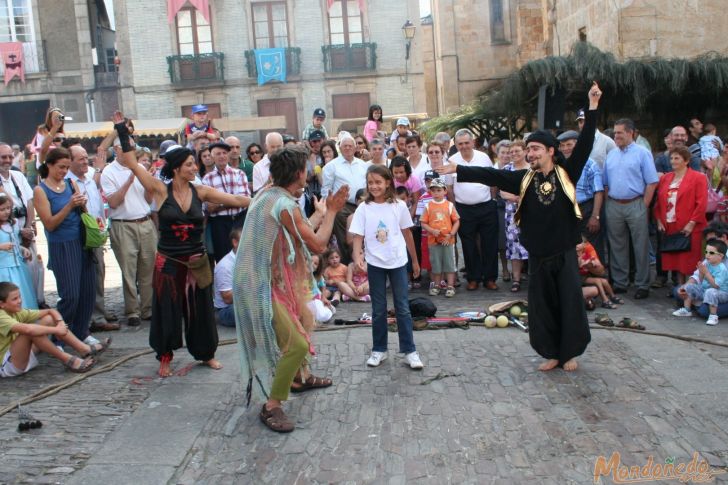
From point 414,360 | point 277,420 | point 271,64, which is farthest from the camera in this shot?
point 271,64

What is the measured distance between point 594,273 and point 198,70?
23583 mm

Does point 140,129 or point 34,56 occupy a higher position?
point 34,56

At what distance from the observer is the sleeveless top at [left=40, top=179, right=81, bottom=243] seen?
759 cm

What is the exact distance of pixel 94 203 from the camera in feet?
28.3

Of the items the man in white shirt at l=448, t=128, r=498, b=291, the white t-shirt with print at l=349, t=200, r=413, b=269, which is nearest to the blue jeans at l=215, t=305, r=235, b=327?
the white t-shirt with print at l=349, t=200, r=413, b=269

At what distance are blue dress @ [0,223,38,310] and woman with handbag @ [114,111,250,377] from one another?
1710mm

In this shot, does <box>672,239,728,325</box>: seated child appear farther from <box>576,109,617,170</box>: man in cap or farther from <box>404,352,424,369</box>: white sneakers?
<box>404,352,424,369</box>: white sneakers

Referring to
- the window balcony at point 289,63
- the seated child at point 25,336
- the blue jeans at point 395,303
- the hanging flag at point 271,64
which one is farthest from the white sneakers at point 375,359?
the window balcony at point 289,63

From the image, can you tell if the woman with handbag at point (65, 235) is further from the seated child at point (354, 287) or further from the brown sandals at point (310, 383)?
the seated child at point (354, 287)

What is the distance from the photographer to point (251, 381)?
5.62 m

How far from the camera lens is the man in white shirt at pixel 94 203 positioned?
8.47 m

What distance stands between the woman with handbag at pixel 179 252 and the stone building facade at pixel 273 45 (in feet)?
75.1

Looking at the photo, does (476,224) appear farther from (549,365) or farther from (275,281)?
(275,281)

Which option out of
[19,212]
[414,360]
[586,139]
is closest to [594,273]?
[586,139]
